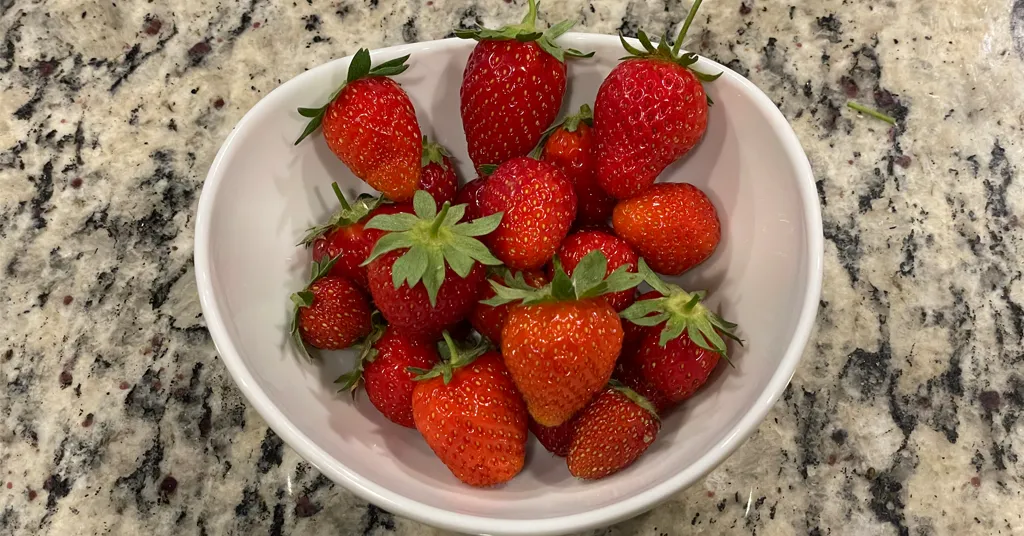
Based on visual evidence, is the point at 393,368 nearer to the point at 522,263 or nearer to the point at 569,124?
the point at 522,263

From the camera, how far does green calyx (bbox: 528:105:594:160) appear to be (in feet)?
2.99

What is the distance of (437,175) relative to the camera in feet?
3.11

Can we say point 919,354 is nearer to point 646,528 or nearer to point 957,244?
point 957,244

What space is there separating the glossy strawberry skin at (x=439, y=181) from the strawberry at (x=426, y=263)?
14cm

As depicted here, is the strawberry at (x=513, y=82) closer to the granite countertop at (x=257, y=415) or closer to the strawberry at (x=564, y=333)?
the strawberry at (x=564, y=333)

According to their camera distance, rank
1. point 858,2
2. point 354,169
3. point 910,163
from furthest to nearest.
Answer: point 858,2, point 910,163, point 354,169

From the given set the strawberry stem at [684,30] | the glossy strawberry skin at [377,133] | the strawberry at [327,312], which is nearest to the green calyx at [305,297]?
the strawberry at [327,312]

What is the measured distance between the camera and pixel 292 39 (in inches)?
49.4

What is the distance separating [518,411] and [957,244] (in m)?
0.74

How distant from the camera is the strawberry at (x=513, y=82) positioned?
870mm

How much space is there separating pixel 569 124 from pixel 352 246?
306mm

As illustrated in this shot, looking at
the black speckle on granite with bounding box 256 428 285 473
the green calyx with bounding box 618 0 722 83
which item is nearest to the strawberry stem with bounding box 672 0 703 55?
the green calyx with bounding box 618 0 722 83

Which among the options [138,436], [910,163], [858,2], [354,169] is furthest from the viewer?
[858,2]

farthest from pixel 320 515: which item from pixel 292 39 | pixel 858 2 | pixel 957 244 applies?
pixel 858 2
